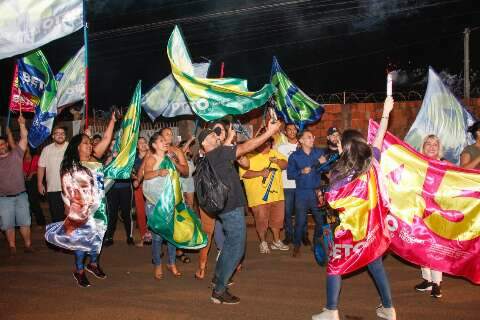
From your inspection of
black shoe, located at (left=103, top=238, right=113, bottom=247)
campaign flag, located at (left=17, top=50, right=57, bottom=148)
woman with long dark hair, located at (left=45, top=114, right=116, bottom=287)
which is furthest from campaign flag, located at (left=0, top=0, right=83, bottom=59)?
black shoe, located at (left=103, top=238, right=113, bottom=247)

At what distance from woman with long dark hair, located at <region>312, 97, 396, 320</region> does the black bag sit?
1.23 meters

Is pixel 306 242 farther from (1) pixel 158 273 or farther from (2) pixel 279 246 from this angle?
(1) pixel 158 273

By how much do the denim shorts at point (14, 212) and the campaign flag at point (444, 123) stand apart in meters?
6.30

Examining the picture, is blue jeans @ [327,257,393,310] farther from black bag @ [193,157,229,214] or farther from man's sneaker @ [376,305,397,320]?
black bag @ [193,157,229,214]

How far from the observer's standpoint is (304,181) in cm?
868

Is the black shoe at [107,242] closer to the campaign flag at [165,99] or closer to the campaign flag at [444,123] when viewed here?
the campaign flag at [165,99]

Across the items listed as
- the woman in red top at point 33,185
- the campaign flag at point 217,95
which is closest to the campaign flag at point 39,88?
the campaign flag at point 217,95

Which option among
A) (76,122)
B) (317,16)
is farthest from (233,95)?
(317,16)

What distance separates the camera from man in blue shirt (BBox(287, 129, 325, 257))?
8.57 metres

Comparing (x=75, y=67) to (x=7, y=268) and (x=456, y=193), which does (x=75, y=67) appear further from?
(x=456, y=193)

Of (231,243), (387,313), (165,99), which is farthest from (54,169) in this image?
(387,313)

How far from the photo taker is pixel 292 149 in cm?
990

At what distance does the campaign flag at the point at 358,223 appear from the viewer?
17.2 feet

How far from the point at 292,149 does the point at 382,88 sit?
2424 cm
